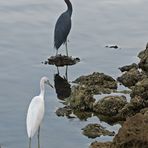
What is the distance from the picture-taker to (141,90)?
13375 millimetres

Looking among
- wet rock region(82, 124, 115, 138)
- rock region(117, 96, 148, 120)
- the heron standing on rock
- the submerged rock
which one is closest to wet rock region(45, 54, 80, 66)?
the heron standing on rock

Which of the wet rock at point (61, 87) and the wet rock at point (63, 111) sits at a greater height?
the wet rock at point (63, 111)

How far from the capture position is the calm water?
12.2 metres

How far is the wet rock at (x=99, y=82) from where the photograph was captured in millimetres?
14180

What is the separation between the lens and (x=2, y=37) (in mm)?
18625

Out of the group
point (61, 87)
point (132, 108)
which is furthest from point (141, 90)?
point (61, 87)

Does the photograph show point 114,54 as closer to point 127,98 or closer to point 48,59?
point 48,59

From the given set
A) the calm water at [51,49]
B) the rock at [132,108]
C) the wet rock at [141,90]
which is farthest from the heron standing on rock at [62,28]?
the rock at [132,108]

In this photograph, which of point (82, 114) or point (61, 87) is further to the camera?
point (61, 87)

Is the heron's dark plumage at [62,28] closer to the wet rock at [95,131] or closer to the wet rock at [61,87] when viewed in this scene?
the wet rock at [61,87]

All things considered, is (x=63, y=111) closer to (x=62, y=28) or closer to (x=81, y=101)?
(x=81, y=101)

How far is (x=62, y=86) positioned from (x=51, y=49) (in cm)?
306

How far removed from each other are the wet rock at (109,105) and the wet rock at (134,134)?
4.22 meters

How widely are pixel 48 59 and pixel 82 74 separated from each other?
168 centimetres
